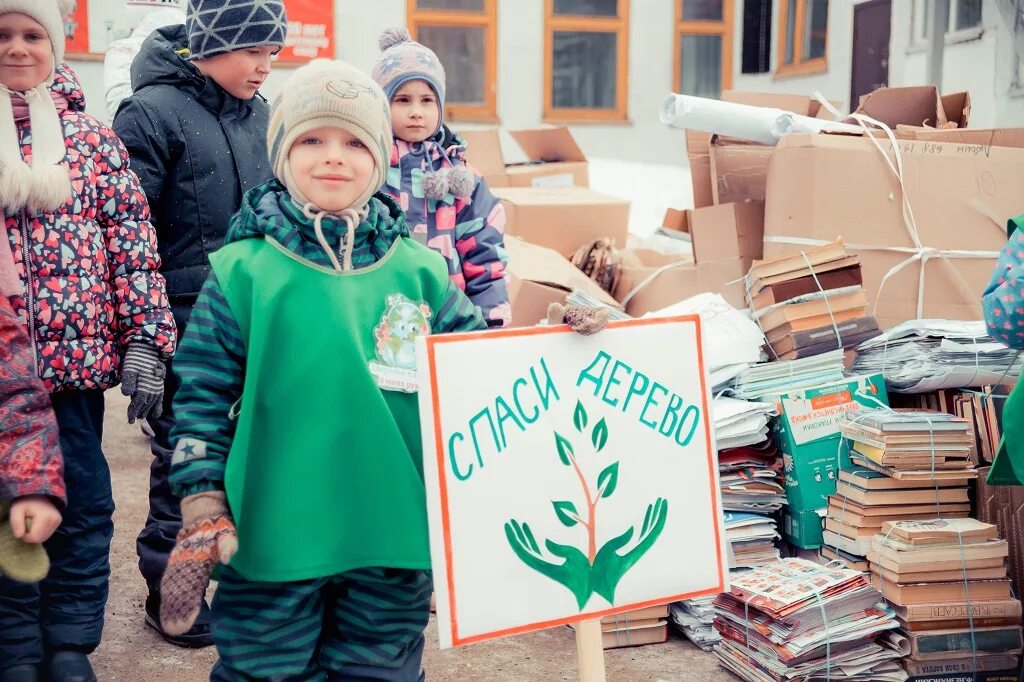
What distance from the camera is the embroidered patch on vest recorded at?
2205 mm

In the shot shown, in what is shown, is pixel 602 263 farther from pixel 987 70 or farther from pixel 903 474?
pixel 987 70

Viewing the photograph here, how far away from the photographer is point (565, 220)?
532 cm

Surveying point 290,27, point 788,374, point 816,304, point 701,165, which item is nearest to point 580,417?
point 788,374

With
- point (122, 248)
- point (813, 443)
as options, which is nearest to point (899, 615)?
point (813, 443)

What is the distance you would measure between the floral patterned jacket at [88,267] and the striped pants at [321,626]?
2.89ft

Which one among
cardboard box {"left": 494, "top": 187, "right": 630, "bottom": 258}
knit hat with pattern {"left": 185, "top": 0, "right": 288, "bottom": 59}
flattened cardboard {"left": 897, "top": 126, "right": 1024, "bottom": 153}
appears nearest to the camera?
knit hat with pattern {"left": 185, "top": 0, "right": 288, "bottom": 59}

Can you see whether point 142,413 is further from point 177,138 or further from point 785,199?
point 785,199

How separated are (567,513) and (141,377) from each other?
4.23 feet

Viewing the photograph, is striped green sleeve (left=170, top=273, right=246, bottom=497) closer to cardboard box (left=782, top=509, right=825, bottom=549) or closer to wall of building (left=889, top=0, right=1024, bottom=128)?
cardboard box (left=782, top=509, right=825, bottom=549)

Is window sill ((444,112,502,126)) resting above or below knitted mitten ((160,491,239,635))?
above

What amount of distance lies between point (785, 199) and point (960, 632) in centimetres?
170

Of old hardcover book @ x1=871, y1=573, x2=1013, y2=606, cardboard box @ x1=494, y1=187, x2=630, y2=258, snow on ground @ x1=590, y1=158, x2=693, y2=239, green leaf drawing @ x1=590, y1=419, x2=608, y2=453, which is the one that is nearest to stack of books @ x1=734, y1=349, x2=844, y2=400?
old hardcover book @ x1=871, y1=573, x2=1013, y2=606

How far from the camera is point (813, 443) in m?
3.77

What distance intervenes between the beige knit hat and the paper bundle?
7.48 feet
